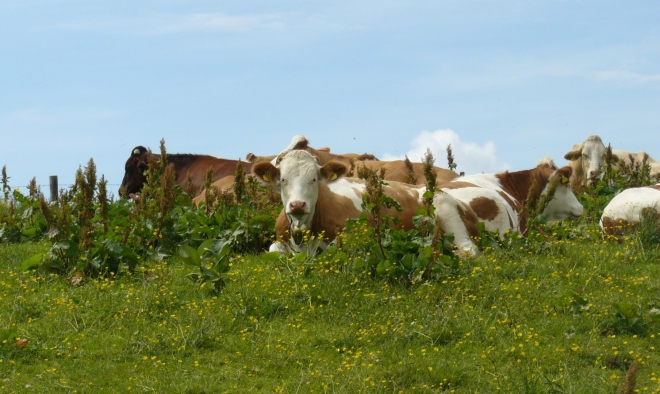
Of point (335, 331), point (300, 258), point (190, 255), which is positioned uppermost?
point (190, 255)

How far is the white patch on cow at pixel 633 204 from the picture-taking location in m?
12.2

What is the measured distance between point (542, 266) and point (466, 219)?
170 centimetres

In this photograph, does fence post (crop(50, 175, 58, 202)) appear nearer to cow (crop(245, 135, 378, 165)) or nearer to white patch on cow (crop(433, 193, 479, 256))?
cow (crop(245, 135, 378, 165))

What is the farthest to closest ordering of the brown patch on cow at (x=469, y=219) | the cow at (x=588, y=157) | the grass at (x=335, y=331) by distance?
the cow at (x=588, y=157) → the brown patch on cow at (x=469, y=219) → the grass at (x=335, y=331)

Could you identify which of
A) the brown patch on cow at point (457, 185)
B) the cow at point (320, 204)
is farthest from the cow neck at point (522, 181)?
the cow at point (320, 204)

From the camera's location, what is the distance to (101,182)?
10.4 m

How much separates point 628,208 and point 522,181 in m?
2.54

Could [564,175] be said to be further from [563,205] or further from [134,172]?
[134,172]

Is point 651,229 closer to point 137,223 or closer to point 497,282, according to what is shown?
point 497,282

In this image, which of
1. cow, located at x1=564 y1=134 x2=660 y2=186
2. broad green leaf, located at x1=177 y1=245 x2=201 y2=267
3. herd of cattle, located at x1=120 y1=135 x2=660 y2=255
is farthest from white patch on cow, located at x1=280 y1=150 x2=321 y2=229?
cow, located at x1=564 y1=134 x2=660 y2=186

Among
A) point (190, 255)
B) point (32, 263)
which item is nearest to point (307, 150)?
point (32, 263)

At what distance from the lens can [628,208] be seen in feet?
40.5

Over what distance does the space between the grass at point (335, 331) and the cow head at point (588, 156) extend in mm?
11562

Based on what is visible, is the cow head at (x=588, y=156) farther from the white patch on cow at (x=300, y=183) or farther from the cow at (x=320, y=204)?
the white patch on cow at (x=300, y=183)
